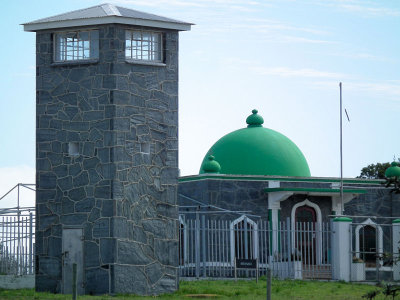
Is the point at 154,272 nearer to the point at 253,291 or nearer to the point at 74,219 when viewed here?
the point at 74,219

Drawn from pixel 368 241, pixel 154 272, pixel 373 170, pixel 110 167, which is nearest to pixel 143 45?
pixel 110 167

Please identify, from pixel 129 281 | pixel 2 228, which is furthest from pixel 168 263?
pixel 2 228

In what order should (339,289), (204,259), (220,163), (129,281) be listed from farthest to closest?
(220,163) → (204,259) → (339,289) → (129,281)

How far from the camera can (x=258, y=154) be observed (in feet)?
117

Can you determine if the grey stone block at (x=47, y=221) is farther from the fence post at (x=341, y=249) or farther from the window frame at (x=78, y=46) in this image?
the fence post at (x=341, y=249)

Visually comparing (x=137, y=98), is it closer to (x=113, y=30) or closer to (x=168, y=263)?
(x=113, y=30)

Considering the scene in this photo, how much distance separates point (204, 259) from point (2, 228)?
7113 mm

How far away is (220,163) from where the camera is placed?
35875mm

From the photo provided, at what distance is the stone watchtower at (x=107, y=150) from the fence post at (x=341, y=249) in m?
7.25

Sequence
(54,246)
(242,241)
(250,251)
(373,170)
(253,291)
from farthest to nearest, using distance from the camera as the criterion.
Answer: (373,170), (242,241), (250,251), (253,291), (54,246)

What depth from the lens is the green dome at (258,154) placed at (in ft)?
116

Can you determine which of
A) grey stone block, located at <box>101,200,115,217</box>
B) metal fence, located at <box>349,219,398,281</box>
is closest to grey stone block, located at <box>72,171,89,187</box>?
grey stone block, located at <box>101,200,115,217</box>

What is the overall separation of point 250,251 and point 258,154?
5380mm

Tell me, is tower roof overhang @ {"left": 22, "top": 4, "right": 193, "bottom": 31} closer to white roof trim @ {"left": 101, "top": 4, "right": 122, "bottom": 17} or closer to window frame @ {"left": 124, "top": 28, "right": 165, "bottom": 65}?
white roof trim @ {"left": 101, "top": 4, "right": 122, "bottom": 17}
